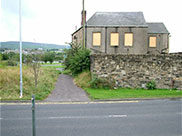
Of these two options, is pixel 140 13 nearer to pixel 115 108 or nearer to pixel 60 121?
pixel 115 108

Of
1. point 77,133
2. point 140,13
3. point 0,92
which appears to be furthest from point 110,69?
point 140,13

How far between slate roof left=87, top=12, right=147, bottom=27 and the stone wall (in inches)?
379

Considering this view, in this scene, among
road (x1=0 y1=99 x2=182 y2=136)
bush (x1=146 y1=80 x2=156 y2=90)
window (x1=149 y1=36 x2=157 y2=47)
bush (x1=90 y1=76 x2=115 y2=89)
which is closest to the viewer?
road (x1=0 y1=99 x2=182 y2=136)

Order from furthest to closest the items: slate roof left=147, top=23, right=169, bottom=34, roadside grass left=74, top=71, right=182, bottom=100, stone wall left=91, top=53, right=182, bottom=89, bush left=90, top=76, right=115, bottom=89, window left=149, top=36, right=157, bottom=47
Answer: slate roof left=147, top=23, right=169, bottom=34, window left=149, top=36, right=157, bottom=47, stone wall left=91, top=53, right=182, bottom=89, bush left=90, top=76, right=115, bottom=89, roadside grass left=74, top=71, right=182, bottom=100

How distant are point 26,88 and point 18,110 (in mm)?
4307

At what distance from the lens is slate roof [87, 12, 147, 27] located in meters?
23.4

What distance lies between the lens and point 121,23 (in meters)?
23.6

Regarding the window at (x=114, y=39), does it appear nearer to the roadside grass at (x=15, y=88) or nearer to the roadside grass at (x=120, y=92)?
the roadside grass at (x=120, y=92)

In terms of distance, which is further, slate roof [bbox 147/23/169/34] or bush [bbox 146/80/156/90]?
slate roof [bbox 147/23/169/34]

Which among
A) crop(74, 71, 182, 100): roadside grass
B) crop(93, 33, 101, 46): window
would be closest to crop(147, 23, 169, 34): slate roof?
crop(93, 33, 101, 46): window

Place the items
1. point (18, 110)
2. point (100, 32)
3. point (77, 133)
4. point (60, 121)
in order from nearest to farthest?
point (77, 133), point (60, 121), point (18, 110), point (100, 32)

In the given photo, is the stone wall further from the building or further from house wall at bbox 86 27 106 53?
the building

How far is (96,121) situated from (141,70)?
9.42 metres

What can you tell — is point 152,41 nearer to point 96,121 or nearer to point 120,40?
point 120,40
